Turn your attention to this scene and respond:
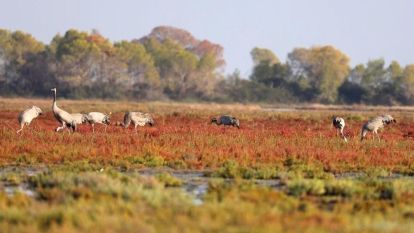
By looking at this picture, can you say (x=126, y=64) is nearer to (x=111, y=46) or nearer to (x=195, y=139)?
(x=111, y=46)

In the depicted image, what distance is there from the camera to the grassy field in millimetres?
13258

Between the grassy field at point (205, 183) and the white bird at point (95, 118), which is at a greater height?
the white bird at point (95, 118)

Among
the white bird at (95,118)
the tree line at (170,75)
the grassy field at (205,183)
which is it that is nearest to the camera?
the grassy field at (205,183)

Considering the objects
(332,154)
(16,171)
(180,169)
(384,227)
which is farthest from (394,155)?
(384,227)

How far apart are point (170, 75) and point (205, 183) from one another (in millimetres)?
99018

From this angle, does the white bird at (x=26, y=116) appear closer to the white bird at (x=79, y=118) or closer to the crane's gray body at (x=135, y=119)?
the white bird at (x=79, y=118)

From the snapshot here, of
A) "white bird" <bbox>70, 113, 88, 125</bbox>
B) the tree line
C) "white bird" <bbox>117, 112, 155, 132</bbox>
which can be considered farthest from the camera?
the tree line

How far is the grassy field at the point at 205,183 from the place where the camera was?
13258 millimetres

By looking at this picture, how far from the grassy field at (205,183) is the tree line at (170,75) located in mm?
75795

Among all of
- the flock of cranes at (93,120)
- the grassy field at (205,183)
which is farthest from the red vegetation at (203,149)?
the flock of cranes at (93,120)

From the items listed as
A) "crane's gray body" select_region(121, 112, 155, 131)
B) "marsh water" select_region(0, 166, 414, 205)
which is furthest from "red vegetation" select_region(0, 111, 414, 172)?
"crane's gray body" select_region(121, 112, 155, 131)

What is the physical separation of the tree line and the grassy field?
7579 centimetres

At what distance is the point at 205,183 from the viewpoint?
66.4 ft

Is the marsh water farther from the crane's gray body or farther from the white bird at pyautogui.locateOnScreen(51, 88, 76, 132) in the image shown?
the crane's gray body
